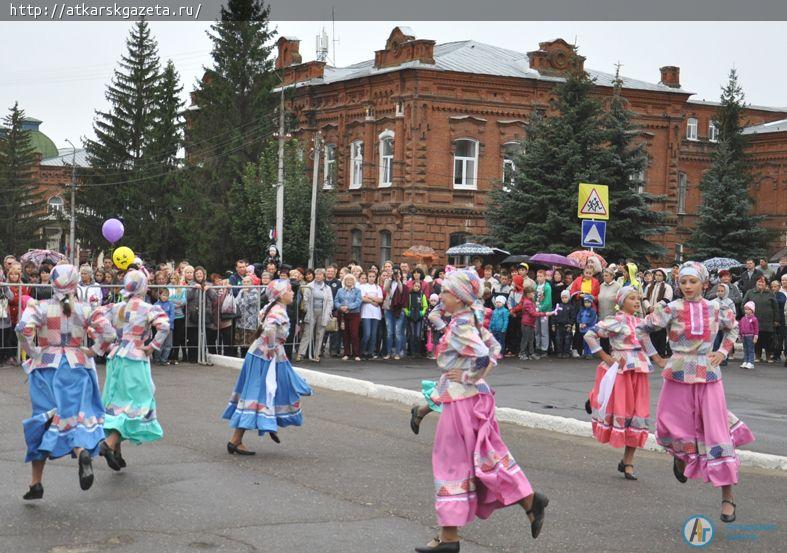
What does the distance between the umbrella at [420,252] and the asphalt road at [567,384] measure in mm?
24586

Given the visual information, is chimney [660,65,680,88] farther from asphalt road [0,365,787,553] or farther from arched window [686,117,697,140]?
asphalt road [0,365,787,553]

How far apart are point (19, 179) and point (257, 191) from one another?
104 ft

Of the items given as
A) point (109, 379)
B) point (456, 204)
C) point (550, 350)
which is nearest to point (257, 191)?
point (456, 204)

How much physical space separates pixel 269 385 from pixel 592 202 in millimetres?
11740

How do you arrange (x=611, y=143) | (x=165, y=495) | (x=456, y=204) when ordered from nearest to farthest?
(x=165, y=495), (x=611, y=143), (x=456, y=204)

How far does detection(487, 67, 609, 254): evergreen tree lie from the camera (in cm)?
3872

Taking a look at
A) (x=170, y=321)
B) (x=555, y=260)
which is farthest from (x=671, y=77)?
(x=170, y=321)

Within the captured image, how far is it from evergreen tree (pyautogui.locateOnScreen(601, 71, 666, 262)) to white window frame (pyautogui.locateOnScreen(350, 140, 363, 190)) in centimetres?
1607

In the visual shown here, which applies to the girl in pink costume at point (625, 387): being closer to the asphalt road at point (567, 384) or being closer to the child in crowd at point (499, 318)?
the asphalt road at point (567, 384)

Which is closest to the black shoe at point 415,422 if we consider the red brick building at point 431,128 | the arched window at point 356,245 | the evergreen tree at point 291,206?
the red brick building at point 431,128

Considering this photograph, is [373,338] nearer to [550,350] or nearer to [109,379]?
[550,350]

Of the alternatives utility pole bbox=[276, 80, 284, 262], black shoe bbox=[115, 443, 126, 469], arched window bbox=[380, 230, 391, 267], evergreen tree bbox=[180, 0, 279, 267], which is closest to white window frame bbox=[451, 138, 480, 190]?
arched window bbox=[380, 230, 391, 267]

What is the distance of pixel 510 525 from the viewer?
8.41 metres

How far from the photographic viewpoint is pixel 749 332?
22.7 metres
